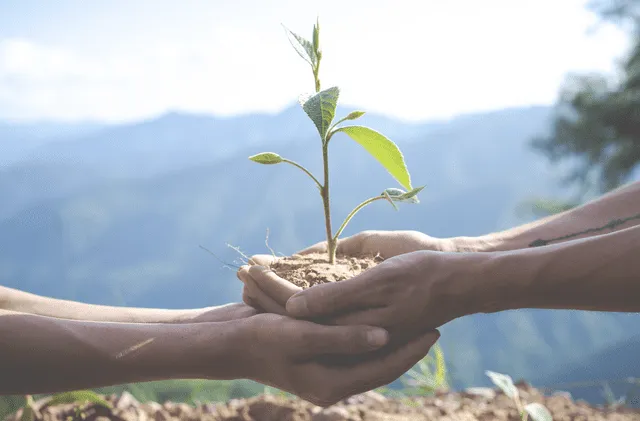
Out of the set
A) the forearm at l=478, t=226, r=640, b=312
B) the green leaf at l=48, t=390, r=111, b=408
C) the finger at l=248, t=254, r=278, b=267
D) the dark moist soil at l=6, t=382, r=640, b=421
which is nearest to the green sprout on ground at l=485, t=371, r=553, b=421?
the dark moist soil at l=6, t=382, r=640, b=421

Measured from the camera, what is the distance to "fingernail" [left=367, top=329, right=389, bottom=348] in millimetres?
847

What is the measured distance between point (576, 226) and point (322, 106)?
2.32ft

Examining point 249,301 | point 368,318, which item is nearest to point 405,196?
point 368,318

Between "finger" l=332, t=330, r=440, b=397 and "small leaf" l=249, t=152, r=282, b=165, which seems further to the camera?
"small leaf" l=249, t=152, r=282, b=165

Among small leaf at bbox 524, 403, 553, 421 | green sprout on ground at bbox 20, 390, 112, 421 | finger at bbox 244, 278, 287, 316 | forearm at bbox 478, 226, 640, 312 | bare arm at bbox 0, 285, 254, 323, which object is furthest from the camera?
green sprout on ground at bbox 20, 390, 112, 421

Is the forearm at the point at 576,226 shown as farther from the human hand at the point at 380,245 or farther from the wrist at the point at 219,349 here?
the wrist at the point at 219,349

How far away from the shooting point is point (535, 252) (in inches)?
34.4

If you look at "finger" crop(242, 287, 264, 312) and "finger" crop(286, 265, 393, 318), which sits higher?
"finger" crop(242, 287, 264, 312)

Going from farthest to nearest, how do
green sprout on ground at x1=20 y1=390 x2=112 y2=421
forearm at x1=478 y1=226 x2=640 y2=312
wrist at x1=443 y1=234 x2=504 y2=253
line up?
1. green sprout on ground at x1=20 y1=390 x2=112 y2=421
2. wrist at x1=443 y1=234 x2=504 y2=253
3. forearm at x1=478 y1=226 x2=640 y2=312

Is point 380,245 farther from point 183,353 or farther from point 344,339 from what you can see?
point 183,353

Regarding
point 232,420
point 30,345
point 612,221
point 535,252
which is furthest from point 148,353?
point 612,221

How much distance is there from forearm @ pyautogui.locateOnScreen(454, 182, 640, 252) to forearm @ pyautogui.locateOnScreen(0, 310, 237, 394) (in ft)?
2.07

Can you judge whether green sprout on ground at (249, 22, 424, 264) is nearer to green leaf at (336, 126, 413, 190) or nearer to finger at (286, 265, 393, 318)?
green leaf at (336, 126, 413, 190)

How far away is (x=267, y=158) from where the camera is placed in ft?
3.34
